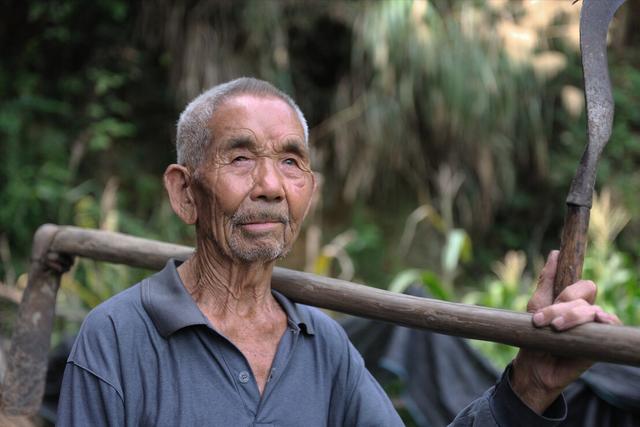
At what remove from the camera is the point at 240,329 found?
1.54 m

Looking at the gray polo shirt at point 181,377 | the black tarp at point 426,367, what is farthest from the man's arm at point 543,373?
the black tarp at point 426,367

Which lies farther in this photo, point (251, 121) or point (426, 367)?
point (426, 367)

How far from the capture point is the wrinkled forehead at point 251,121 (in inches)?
58.4

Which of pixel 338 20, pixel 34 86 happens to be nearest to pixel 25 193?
pixel 34 86

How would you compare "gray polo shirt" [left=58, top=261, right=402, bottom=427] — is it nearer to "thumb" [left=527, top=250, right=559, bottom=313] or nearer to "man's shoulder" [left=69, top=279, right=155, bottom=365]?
"man's shoulder" [left=69, top=279, right=155, bottom=365]

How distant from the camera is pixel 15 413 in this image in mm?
2377

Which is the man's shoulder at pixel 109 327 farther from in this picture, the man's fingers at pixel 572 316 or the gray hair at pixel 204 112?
the man's fingers at pixel 572 316

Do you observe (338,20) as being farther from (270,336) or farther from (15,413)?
(270,336)

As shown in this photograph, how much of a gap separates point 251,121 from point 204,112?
0.10 m

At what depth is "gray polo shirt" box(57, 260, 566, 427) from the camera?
4.44 feet

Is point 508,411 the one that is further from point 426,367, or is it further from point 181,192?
point 426,367

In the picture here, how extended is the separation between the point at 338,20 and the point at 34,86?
2435 mm

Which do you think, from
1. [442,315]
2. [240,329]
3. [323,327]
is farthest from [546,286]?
[240,329]

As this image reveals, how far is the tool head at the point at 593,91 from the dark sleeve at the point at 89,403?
85cm
